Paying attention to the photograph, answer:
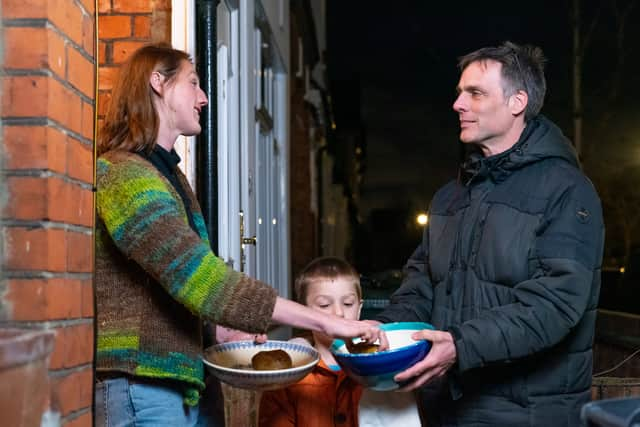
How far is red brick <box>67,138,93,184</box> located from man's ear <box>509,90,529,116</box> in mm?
1546

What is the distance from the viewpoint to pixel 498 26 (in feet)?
47.5

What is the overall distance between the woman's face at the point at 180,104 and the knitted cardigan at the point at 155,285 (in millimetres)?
268

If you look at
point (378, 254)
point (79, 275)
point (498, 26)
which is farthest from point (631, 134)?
point (378, 254)

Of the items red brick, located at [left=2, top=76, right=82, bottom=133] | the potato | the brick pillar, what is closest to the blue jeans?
the brick pillar

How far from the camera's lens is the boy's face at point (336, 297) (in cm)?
292

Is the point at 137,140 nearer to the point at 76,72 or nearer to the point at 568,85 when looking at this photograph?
the point at 76,72

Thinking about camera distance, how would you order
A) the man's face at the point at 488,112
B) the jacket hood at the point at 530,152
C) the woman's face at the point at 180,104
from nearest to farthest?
the woman's face at the point at 180,104 < the jacket hood at the point at 530,152 < the man's face at the point at 488,112

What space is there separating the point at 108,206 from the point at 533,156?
1.48 meters

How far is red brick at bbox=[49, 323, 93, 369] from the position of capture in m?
1.94

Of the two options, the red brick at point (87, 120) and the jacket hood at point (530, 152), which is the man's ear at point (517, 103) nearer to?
the jacket hood at point (530, 152)

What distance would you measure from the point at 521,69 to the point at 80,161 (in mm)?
1678

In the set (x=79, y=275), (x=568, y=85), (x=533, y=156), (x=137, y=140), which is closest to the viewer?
(x=79, y=275)

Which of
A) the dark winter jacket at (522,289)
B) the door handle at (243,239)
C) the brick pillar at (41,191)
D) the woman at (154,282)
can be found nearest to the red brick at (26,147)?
the brick pillar at (41,191)

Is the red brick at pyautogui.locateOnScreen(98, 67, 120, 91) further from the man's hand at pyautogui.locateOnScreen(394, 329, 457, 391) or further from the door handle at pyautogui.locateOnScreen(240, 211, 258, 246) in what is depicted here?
the man's hand at pyautogui.locateOnScreen(394, 329, 457, 391)
